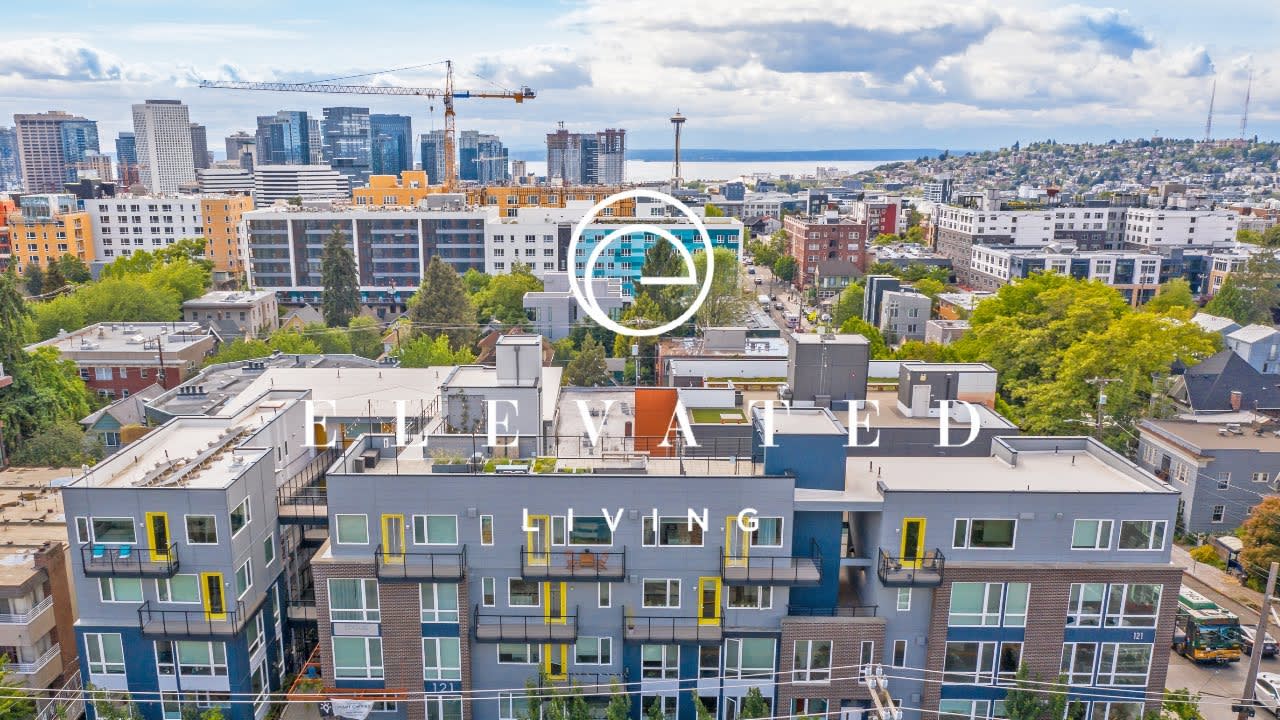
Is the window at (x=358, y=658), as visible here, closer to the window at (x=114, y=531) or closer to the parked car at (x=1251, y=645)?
the window at (x=114, y=531)

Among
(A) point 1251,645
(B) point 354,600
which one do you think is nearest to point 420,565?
(B) point 354,600

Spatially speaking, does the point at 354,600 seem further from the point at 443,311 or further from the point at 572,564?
the point at 443,311

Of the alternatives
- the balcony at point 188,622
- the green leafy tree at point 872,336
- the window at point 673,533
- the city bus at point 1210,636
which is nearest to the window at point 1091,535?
the window at point 673,533

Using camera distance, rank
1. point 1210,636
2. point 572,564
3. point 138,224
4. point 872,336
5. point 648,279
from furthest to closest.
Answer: point 138,224 → point 648,279 → point 872,336 → point 1210,636 → point 572,564

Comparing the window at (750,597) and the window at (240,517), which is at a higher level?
the window at (240,517)

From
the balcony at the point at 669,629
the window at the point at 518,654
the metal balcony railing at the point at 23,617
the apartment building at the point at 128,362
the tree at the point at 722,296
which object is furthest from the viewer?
the tree at the point at 722,296
